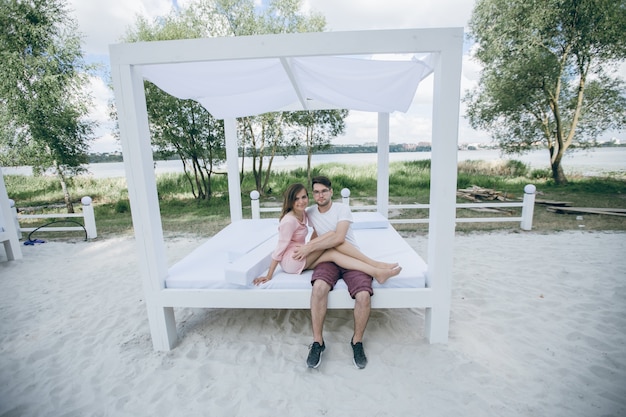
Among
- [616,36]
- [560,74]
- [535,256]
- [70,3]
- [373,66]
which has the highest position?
[70,3]

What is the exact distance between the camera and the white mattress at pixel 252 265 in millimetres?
Answer: 2717

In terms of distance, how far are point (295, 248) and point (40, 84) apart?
403 inches

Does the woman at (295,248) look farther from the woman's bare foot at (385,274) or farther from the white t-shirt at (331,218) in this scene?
the white t-shirt at (331,218)

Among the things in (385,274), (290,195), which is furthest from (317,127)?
(385,274)

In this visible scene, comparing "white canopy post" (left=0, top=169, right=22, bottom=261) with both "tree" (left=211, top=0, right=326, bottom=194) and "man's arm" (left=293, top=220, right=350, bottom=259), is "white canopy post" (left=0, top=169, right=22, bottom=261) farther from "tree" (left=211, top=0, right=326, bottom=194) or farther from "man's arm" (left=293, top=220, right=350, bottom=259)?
"tree" (left=211, top=0, right=326, bottom=194)

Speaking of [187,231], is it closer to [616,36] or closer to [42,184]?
[42,184]

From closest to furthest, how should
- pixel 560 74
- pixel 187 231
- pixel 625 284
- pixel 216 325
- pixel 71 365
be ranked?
pixel 71 365 < pixel 216 325 < pixel 625 284 < pixel 187 231 < pixel 560 74

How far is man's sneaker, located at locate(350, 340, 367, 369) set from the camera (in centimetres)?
247

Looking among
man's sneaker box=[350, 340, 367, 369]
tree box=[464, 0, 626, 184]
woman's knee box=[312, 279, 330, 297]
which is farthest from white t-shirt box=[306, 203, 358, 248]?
tree box=[464, 0, 626, 184]

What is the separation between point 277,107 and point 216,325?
12.3 feet

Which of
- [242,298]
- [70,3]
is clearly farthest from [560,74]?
[70,3]

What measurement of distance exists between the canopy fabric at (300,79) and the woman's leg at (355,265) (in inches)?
71.1

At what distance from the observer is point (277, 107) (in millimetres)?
5348

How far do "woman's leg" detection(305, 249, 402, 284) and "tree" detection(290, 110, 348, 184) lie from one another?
8964 mm
